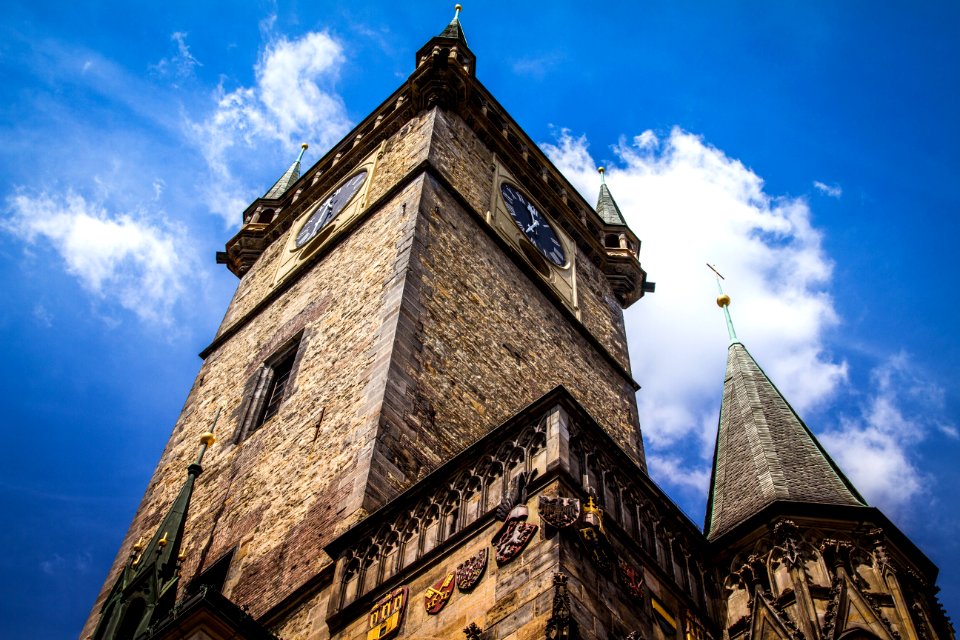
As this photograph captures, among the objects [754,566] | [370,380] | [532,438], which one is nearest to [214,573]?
[370,380]

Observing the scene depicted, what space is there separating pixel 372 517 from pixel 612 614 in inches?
99.8

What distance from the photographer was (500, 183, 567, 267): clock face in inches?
715

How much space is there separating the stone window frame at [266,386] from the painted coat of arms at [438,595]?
579 cm

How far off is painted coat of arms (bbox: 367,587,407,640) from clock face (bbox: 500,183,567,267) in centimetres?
1056

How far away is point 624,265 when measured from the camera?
20609mm

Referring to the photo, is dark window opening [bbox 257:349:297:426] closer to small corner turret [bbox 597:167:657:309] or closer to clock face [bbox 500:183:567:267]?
clock face [bbox 500:183:567:267]

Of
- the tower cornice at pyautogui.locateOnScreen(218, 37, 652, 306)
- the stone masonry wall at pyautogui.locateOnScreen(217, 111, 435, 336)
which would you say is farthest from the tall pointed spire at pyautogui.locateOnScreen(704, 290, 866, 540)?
the tower cornice at pyautogui.locateOnScreen(218, 37, 652, 306)

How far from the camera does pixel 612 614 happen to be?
22.8 ft

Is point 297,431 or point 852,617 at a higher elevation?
A: point 297,431

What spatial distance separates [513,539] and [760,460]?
478 cm

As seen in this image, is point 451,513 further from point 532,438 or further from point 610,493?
point 610,493

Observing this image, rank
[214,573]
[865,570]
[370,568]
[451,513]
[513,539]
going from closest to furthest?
[513,539], [451,513], [370,568], [865,570], [214,573]

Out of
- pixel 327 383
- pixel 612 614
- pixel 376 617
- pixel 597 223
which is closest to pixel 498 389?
pixel 327 383

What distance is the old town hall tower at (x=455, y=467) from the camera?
25.0 ft
